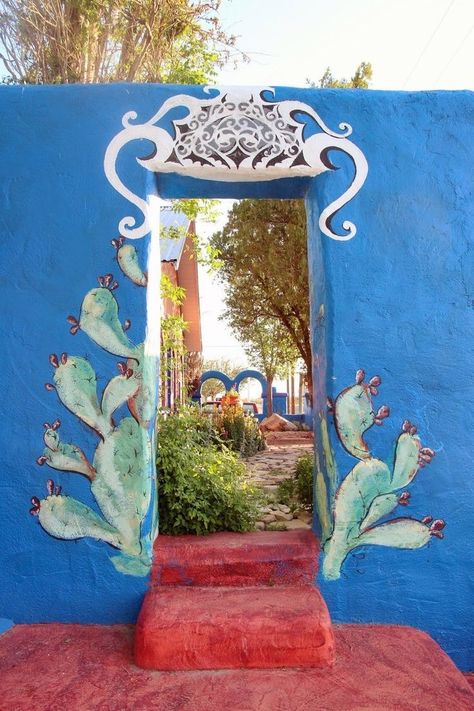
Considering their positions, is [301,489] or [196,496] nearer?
[196,496]

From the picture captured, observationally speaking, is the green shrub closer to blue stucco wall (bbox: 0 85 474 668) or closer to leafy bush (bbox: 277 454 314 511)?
leafy bush (bbox: 277 454 314 511)

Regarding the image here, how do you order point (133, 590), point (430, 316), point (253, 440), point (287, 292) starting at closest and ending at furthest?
point (133, 590) → point (430, 316) → point (253, 440) → point (287, 292)

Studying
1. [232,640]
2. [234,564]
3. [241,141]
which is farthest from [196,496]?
[241,141]

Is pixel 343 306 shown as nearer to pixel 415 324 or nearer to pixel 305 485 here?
pixel 415 324

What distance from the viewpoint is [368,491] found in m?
3.34

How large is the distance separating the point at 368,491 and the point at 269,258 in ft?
29.2

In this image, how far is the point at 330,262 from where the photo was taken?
11.4 feet

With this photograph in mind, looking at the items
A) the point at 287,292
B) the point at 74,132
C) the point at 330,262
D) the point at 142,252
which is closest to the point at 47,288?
the point at 142,252

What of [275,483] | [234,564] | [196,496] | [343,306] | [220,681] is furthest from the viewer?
[275,483]

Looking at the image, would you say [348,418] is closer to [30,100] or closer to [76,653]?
[76,653]

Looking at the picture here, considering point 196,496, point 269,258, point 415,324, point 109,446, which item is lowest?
point 196,496

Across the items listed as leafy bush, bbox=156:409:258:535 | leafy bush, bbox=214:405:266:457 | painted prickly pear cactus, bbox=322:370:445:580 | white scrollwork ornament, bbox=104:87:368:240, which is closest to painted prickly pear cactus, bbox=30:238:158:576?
leafy bush, bbox=156:409:258:535

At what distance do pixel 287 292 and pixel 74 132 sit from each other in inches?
340

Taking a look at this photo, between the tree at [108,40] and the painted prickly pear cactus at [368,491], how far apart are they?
13.0 feet
